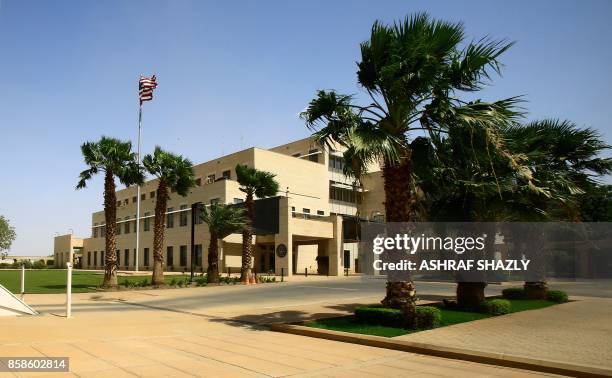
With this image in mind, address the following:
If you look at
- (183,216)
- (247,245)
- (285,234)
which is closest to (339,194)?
(183,216)

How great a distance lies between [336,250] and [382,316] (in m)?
36.1

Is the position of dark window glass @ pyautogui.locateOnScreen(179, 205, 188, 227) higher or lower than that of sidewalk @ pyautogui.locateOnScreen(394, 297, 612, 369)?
higher

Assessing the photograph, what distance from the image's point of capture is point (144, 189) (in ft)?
241

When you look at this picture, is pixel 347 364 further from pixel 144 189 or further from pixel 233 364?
pixel 144 189

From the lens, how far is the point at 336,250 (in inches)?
1918

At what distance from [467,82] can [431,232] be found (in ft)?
20.3

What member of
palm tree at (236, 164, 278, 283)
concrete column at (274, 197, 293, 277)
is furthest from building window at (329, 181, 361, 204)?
palm tree at (236, 164, 278, 283)

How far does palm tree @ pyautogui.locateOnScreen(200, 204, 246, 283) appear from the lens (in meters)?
32.8

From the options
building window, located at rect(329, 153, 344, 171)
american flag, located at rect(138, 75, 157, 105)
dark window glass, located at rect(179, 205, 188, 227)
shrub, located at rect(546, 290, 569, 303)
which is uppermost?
american flag, located at rect(138, 75, 157, 105)

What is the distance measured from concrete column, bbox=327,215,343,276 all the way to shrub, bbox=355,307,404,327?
34389 mm

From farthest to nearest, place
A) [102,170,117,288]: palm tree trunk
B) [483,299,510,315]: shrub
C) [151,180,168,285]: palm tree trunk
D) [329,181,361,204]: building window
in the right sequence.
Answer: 1. [329,181,361,204]: building window
2. [151,180,168,285]: palm tree trunk
3. [102,170,117,288]: palm tree trunk
4. [483,299,510,315]: shrub

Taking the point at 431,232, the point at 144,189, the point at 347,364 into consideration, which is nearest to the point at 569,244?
the point at 431,232

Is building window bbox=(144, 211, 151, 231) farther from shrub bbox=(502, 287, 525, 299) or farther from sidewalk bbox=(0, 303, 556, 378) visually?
sidewalk bbox=(0, 303, 556, 378)

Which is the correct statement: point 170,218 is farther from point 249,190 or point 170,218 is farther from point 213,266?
point 213,266
